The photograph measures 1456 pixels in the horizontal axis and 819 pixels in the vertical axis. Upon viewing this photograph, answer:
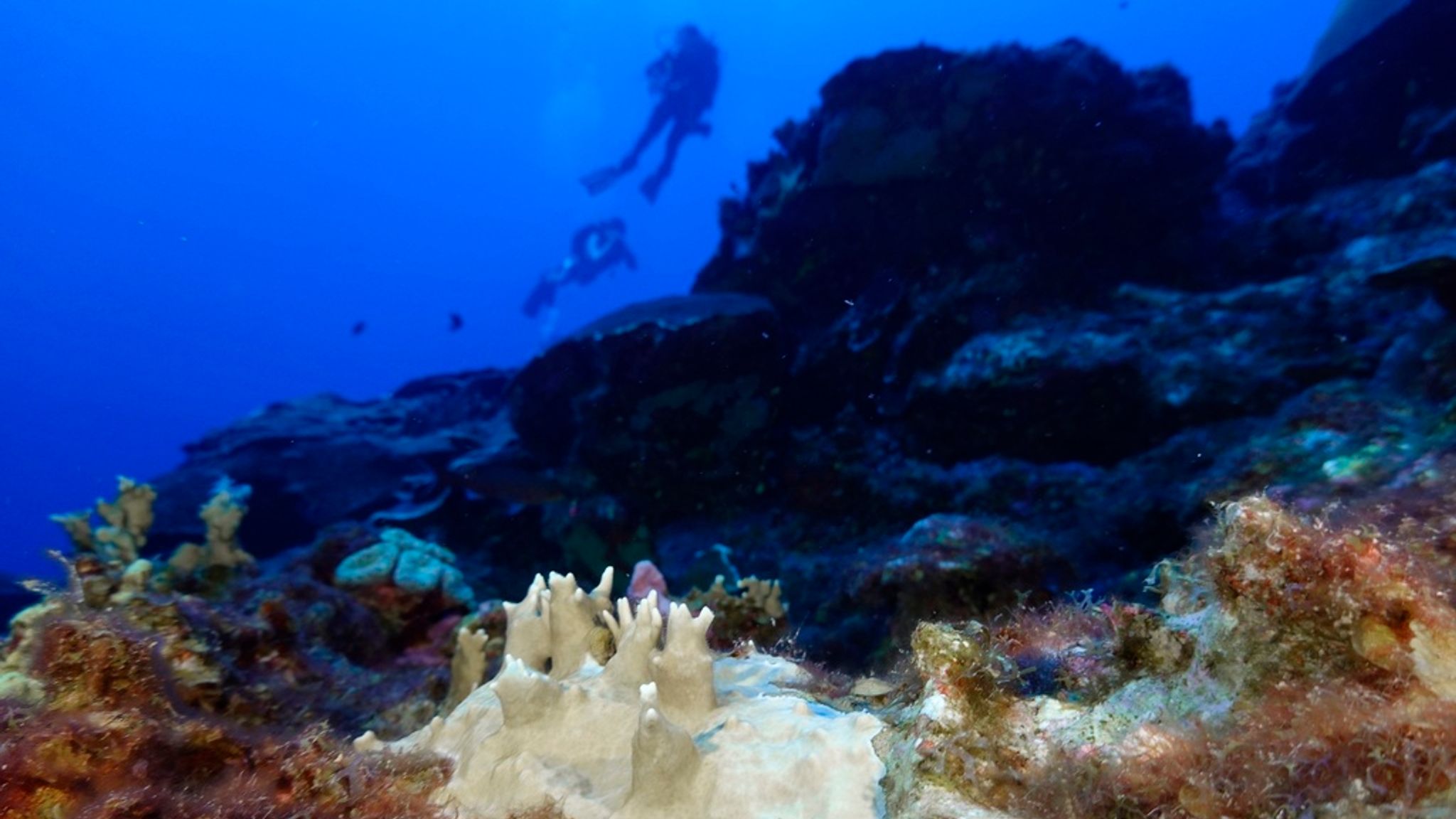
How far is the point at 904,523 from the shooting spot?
8.27m

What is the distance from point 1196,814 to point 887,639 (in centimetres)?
416

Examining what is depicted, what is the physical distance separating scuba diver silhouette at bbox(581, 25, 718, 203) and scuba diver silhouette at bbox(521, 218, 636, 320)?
16.8ft

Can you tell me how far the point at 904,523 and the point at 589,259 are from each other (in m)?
26.1

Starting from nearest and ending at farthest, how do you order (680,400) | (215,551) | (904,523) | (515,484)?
(215,551) → (904,523) → (515,484) → (680,400)

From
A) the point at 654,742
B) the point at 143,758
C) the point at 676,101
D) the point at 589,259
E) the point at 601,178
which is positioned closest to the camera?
the point at 654,742

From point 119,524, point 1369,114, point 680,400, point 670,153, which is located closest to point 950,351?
point 680,400

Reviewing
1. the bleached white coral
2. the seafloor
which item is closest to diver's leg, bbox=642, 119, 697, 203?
the seafloor

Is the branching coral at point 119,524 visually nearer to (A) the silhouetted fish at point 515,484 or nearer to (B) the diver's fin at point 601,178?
(A) the silhouetted fish at point 515,484

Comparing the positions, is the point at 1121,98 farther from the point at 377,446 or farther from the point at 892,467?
the point at 377,446

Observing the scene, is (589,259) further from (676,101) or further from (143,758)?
(143,758)

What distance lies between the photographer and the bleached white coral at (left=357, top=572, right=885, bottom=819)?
1.96 m

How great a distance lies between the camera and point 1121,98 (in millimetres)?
10008

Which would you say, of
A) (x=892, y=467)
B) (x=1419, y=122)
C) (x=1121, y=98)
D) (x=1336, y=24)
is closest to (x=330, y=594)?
(x=892, y=467)

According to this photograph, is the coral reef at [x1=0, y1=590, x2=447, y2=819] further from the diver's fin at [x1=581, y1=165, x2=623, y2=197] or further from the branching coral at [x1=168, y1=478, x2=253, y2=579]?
the diver's fin at [x1=581, y1=165, x2=623, y2=197]
